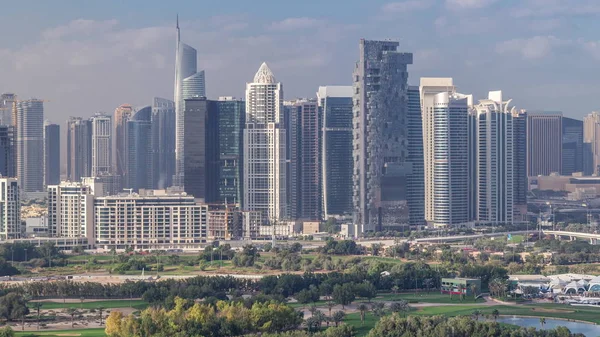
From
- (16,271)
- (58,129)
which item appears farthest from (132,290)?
(58,129)

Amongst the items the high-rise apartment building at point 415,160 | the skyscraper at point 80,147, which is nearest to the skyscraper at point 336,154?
the high-rise apartment building at point 415,160

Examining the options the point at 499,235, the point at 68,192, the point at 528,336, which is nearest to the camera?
the point at 528,336

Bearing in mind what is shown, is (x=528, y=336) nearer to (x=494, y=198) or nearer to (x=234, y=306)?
(x=234, y=306)

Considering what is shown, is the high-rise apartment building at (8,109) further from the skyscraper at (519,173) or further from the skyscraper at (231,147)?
the skyscraper at (519,173)

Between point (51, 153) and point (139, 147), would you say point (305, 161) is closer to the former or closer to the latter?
point (139, 147)

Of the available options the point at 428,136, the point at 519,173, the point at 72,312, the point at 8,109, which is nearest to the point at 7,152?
the point at 8,109
